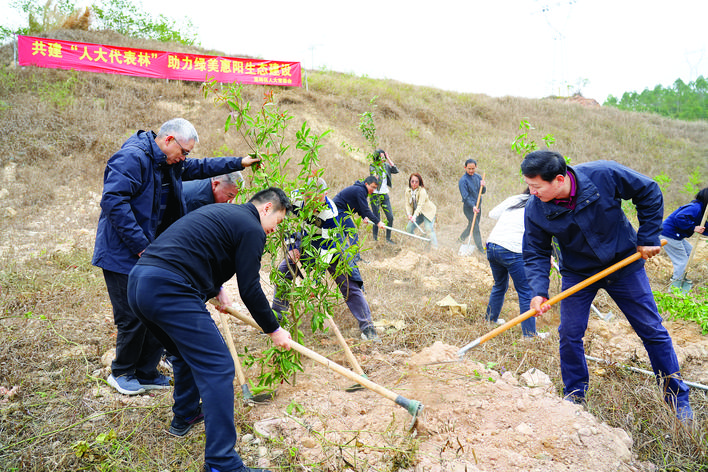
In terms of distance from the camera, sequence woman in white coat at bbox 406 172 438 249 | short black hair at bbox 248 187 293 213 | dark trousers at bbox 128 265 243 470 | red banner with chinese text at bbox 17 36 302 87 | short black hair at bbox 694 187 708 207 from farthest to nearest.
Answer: red banner with chinese text at bbox 17 36 302 87
woman in white coat at bbox 406 172 438 249
short black hair at bbox 694 187 708 207
short black hair at bbox 248 187 293 213
dark trousers at bbox 128 265 243 470

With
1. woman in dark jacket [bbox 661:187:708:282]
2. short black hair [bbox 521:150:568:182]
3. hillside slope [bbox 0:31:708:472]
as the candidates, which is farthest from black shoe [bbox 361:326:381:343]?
woman in dark jacket [bbox 661:187:708:282]

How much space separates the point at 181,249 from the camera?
215 centimetres

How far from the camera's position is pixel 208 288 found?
7.56 ft

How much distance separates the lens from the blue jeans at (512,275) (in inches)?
155

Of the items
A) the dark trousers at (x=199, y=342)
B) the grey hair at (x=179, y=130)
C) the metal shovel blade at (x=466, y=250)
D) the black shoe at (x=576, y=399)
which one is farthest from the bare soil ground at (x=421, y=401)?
the metal shovel blade at (x=466, y=250)

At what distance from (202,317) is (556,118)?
2086 cm

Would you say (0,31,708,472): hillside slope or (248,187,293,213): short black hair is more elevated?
(248,187,293,213): short black hair

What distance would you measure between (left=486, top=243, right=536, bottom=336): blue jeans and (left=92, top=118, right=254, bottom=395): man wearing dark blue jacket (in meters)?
2.57

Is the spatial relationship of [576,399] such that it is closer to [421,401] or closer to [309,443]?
[421,401]

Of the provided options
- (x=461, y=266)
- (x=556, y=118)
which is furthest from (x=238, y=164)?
(x=556, y=118)

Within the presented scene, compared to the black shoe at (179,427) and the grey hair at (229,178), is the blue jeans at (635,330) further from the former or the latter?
the grey hair at (229,178)

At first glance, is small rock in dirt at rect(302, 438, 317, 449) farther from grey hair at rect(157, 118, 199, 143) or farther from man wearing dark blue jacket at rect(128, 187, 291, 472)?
grey hair at rect(157, 118, 199, 143)

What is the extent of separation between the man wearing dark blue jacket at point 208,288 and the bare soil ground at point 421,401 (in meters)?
0.51

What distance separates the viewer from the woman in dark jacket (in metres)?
5.12
